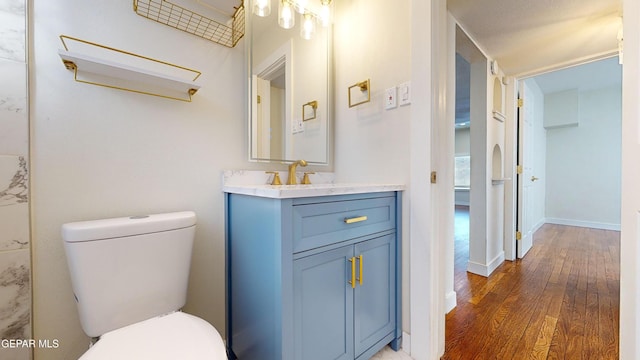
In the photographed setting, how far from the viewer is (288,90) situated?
155cm

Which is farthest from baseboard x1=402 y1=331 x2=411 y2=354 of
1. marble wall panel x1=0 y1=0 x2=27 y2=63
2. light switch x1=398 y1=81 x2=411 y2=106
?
marble wall panel x1=0 y1=0 x2=27 y2=63

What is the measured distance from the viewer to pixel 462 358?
1.30 m

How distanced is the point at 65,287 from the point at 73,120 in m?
0.64

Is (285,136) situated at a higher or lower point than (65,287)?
higher

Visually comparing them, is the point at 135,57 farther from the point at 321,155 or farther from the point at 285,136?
the point at 321,155

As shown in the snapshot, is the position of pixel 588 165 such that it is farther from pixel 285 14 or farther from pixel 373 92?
pixel 285 14

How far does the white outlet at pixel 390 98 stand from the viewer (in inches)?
52.5

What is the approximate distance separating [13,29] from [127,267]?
0.90 m

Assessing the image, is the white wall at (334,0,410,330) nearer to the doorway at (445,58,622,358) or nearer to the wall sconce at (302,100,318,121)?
the wall sconce at (302,100,318,121)

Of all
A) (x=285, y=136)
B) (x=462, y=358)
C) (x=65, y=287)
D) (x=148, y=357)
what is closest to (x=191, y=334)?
(x=148, y=357)

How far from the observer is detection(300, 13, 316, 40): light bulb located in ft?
5.05

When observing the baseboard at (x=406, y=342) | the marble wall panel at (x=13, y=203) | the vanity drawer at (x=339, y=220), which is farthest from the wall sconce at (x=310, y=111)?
the baseboard at (x=406, y=342)

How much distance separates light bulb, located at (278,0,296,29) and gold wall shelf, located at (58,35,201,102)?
0.59 m

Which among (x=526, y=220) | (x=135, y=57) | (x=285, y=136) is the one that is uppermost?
(x=135, y=57)
